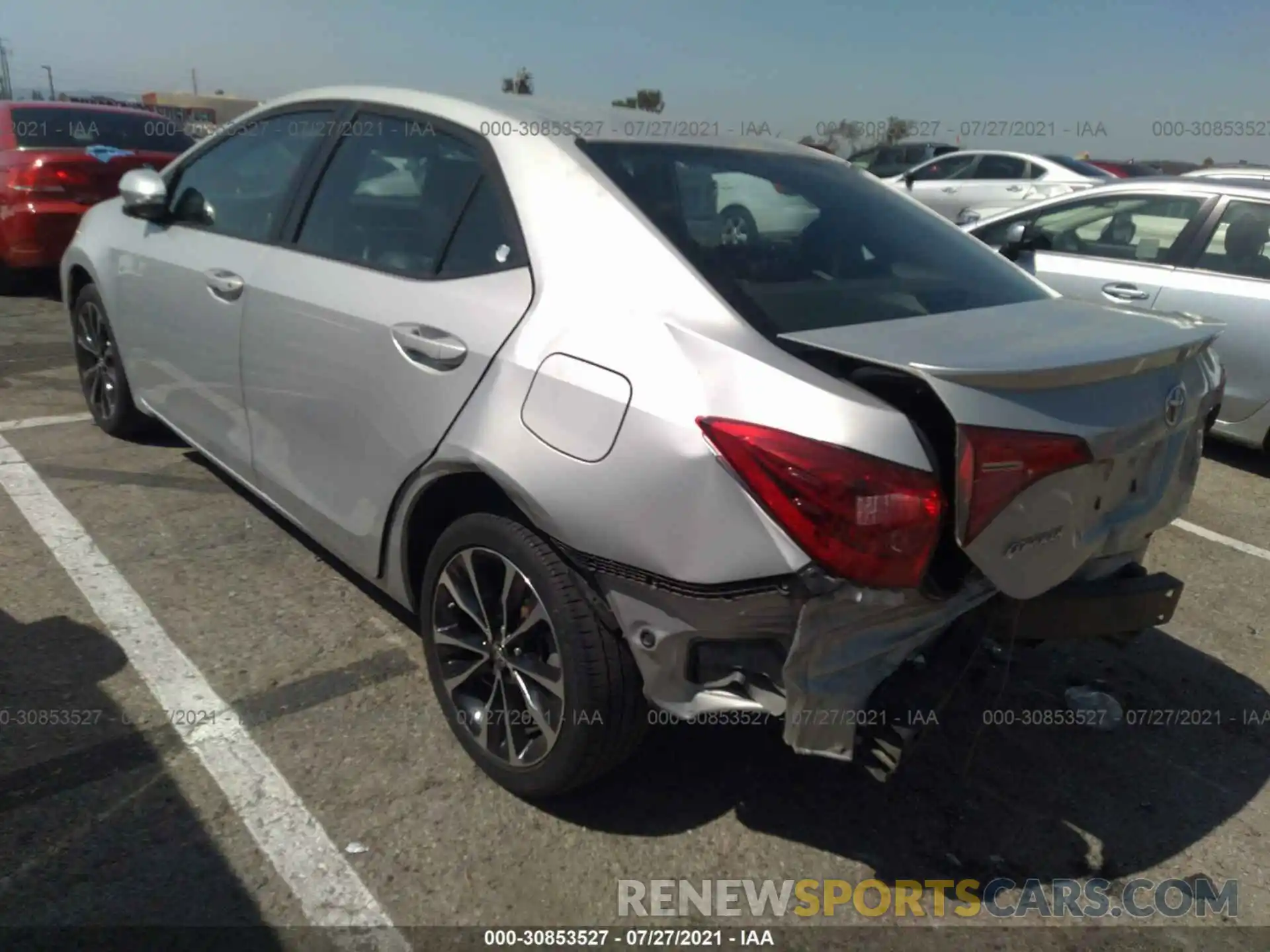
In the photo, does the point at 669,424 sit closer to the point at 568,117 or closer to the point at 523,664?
the point at 523,664

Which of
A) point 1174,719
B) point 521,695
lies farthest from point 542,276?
point 1174,719

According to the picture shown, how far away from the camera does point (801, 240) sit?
261 cm

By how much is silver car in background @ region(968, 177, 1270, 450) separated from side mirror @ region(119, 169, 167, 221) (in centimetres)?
418

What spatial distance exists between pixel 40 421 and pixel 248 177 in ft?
7.89

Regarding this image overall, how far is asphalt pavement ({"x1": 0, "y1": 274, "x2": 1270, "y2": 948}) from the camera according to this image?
7.26ft

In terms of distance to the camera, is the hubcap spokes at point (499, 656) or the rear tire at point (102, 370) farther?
the rear tire at point (102, 370)

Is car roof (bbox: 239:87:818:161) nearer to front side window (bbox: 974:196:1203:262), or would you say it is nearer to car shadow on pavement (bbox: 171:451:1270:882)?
car shadow on pavement (bbox: 171:451:1270:882)

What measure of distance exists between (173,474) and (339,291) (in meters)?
2.11

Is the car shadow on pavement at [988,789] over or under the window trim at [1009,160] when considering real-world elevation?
under

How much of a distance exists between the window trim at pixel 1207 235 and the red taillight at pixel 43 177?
764 cm

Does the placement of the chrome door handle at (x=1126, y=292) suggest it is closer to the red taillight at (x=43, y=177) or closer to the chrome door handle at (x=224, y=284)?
the chrome door handle at (x=224, y=284)

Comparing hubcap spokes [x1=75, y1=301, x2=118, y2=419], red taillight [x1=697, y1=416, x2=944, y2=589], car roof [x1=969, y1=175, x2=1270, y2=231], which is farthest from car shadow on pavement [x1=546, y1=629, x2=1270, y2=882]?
car roof [x1=969, y1=175, x2=1270, y2=231]

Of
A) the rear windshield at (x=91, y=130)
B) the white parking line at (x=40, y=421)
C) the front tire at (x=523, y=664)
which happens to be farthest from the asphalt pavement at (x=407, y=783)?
the rear windshield at (x=91, y=130)

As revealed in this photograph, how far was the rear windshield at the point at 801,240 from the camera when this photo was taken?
7.46ft
